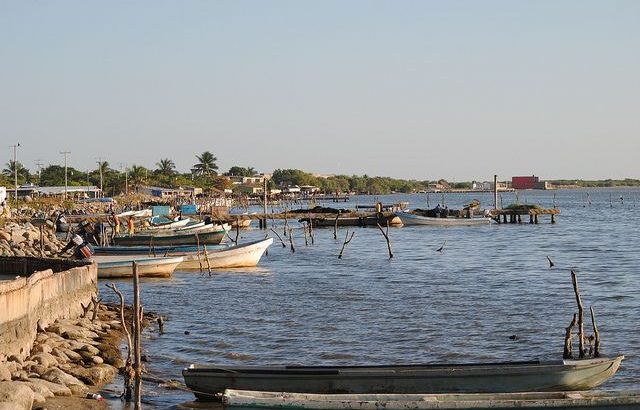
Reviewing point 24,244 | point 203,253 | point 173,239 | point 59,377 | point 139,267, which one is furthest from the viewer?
point 173,239

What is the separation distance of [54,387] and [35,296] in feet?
13.8

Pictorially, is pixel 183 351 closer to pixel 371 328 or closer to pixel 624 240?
pixel 371 328

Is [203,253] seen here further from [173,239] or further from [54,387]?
[54,387]

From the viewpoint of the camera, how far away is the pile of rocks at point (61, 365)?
595 inches

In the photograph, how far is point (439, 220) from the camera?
9775 centimetres

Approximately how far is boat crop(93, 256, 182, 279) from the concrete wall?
10.2 meters

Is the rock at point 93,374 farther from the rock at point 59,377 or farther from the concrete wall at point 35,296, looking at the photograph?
the concrete wall at point 35,296

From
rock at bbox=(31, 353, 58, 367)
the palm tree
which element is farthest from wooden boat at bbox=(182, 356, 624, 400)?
the palm tree

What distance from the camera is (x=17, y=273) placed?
104 ft

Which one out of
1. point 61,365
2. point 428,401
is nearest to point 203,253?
point 61,365

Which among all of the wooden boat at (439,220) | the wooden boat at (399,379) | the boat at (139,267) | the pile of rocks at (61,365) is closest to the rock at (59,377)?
the pile of rocks at (61,365)

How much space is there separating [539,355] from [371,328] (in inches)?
249

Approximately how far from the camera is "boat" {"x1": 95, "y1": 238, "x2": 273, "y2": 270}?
4775 centimetres

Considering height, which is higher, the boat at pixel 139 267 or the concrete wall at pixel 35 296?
the concrete wall at pixel 35 296
